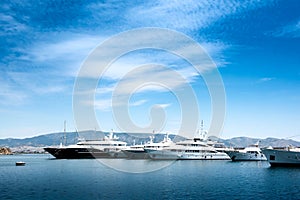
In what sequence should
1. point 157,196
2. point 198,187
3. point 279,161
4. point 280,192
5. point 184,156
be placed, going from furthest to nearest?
point 184,156 → point 279,161 → point 198,187 → point 280,192 → point 157,196

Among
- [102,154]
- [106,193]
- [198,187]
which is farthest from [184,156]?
[106,193]

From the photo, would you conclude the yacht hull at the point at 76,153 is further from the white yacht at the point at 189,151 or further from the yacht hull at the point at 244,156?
the yacht hull at the point at 244,156

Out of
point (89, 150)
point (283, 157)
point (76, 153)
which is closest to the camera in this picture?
point (283, 157)

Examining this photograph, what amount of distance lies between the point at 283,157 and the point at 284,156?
0.47 meters

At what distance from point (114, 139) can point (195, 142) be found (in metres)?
46.2

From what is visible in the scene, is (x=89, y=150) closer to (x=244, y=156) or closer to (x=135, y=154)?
(x=135, y=154)

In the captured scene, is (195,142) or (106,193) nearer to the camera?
(106,193)

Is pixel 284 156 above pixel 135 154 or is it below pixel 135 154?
above

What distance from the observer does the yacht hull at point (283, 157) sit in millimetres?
91250

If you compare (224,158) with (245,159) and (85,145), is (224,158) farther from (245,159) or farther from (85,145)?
(85,145)

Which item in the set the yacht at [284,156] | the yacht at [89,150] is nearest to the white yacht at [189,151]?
the yacht at [89,150]

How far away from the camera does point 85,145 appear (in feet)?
477

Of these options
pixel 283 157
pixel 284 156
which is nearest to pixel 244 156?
pixel 283 157

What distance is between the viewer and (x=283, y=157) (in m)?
92.9
